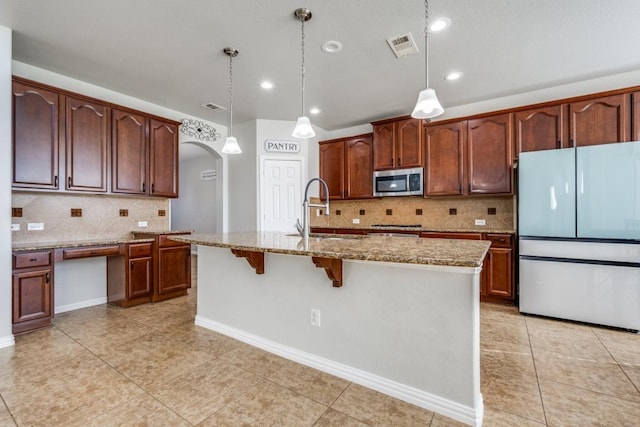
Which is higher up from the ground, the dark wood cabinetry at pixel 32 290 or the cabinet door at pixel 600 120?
the cabinet door at pixel 600 120

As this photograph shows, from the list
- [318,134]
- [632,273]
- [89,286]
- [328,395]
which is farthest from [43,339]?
[632,273]

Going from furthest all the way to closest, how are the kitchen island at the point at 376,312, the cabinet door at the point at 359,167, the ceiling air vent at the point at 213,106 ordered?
1. the cabinet door at the point at 359,167
2. the ceiling air vent at the point at 213,106
3. the kitchen island at the point at 376,312

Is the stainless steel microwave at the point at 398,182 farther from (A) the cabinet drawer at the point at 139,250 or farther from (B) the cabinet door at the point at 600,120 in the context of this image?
(A) the cabinet drawer at the point at 139,250

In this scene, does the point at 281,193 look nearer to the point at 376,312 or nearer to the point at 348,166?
the point at 348,166

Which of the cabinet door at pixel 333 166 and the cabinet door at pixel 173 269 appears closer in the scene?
the cabinet door at pixel 173 269

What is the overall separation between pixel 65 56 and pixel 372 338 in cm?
384

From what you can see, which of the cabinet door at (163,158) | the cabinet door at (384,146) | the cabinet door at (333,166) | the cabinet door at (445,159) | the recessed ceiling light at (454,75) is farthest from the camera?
the cabinet door at (333,166)

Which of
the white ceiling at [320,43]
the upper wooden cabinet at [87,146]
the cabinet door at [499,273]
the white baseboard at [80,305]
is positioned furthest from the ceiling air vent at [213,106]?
the cabinet door at [499,273]

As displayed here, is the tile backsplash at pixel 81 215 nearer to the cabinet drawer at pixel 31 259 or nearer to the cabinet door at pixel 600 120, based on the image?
the cabinet drawer at pixel 31 259

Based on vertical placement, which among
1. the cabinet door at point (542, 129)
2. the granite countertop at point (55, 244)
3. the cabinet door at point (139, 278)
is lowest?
the cabinet door at point (139, 278)

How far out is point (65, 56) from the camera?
2877 mm

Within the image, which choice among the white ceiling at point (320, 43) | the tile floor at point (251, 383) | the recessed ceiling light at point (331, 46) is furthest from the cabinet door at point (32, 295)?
the recessed ceiling light at point (331, 46)

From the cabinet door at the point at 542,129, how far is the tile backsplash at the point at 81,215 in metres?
4.97

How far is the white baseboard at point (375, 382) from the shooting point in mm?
1554
